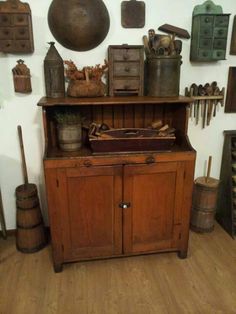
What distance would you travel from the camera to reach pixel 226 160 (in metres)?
2.33

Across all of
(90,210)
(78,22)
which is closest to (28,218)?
(90,210)

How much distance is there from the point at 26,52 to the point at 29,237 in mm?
1331

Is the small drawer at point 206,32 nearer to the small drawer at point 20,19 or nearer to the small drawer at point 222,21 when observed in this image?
the small drawer at point 222,21

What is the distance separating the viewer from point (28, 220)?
2.05m

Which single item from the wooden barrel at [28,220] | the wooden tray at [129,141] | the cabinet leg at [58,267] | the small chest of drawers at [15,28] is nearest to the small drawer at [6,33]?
the small chest of drawers at [15,28]

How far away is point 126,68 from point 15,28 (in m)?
0.76

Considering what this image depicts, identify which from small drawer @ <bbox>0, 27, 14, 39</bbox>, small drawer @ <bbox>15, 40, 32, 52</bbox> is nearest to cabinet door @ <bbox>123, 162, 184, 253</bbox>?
small drawer @ <bbox>15, 40, 32, 52</bbox>

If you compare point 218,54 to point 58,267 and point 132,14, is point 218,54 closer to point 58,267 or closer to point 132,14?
point 132,14

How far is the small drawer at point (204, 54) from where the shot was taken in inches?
76.3

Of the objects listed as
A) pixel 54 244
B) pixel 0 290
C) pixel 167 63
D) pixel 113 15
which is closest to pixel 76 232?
pixel 54 244

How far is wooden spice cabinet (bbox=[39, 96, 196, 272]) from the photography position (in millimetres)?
1706

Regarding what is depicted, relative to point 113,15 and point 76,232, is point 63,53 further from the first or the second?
point 76,232

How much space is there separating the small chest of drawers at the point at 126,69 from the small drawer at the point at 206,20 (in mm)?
Answer: 458

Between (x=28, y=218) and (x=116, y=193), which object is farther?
(x=28, y=218)
